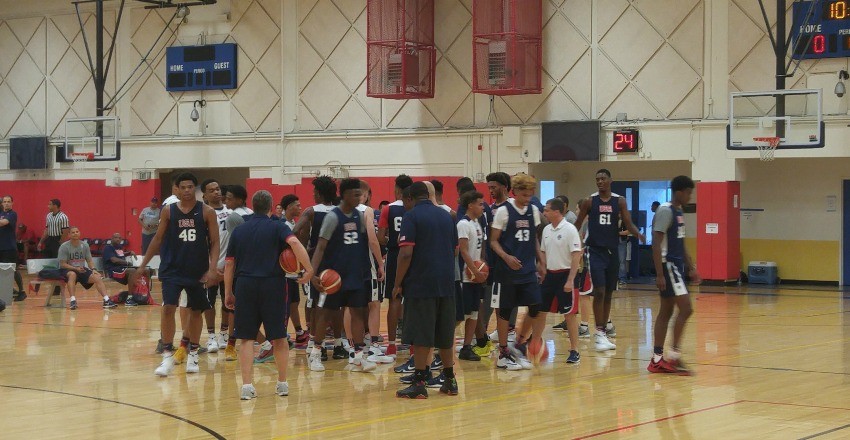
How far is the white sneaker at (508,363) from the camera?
11.4 m

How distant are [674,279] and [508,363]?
1.92 meters

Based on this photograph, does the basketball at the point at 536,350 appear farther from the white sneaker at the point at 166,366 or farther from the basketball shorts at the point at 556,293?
the white sneaker at the point at 166,366

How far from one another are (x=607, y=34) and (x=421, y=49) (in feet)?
14.4

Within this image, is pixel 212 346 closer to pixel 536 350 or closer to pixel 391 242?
pixel 391 242

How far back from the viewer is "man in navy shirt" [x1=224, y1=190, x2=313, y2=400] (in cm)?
967

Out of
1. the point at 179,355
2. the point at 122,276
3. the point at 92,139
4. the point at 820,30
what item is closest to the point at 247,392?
the point at 179,355

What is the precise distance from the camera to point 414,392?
31.9 feet

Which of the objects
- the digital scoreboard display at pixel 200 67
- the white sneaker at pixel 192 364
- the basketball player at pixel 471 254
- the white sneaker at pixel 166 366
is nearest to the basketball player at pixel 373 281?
the basketball player at pixel 471 254

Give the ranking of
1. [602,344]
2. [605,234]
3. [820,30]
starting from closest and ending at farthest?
[602,344], [605,234], [820,30]

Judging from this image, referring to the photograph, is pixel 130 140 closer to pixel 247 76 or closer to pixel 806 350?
pixel 247 76

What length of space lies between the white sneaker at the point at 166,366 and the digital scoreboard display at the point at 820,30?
51.2 ft

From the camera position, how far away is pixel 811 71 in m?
22.8

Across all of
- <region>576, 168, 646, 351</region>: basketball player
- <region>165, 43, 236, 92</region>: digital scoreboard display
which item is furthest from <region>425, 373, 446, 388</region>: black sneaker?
<region>165, 43, 236, 92</region>: digital scoreboard display

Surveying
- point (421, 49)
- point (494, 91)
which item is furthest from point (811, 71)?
point (421, 49)
